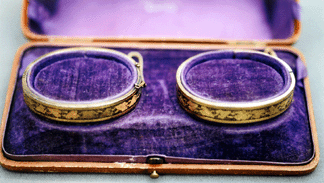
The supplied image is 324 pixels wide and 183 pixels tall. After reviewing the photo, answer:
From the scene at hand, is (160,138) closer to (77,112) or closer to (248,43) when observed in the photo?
(77,112)

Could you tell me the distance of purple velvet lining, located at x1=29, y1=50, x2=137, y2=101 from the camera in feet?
3.20

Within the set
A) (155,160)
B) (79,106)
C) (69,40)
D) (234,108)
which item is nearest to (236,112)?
(234,108)

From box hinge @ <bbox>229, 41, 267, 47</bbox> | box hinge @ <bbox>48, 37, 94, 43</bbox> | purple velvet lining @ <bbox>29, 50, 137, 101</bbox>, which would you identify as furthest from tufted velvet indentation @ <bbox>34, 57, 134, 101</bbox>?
box hinge @ <bbox>229, 41, 267, 47</bbox>

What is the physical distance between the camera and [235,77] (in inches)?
40.8

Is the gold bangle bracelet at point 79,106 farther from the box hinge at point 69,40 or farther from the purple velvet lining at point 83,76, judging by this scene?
the box hinge at point 69,40

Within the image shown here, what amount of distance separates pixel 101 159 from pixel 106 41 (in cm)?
53

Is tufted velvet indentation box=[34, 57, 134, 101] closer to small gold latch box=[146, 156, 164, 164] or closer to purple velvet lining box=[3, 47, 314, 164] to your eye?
purple velvet lining box=[3, 47, 314, 164]

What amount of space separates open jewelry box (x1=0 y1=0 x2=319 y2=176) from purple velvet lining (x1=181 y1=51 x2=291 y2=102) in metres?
0.09

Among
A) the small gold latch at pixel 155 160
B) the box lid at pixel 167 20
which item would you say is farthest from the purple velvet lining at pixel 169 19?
the small gold latch at pixel 155 160

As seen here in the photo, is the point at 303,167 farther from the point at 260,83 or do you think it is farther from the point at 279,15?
the point at 279,15

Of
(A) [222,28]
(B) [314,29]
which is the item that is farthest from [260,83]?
(B) [314,29]

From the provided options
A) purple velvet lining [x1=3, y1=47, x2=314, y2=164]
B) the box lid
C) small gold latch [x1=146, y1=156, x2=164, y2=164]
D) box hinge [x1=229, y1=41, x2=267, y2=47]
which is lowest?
small gold latch [x1=146, y1=156, x2=164, y2=164]

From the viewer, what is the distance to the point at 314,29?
4.42 ft

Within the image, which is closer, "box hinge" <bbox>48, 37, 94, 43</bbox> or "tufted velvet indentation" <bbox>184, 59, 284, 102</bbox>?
"tufted velvet indentation" <bbox>184, 59, 284, 102</bbox>
